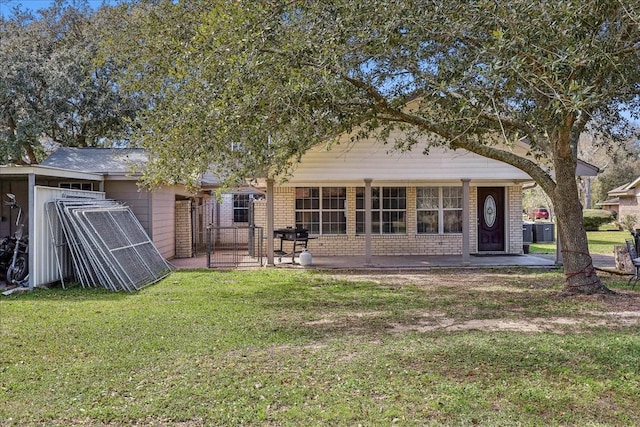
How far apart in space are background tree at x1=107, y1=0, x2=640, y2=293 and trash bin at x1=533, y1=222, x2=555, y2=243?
14.2 m

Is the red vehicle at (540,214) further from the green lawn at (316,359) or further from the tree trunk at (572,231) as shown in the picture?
the green lawn at (316,359)

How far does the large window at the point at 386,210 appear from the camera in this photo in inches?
603

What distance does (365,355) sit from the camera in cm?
525

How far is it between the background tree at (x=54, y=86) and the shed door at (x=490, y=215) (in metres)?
12.2

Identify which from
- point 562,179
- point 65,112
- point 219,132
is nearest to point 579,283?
point 562,179

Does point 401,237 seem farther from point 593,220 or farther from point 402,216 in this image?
point 593,220

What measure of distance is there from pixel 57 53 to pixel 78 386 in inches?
688

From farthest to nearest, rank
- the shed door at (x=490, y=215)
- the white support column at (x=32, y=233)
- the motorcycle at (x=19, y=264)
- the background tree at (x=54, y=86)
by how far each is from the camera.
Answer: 1. the background tree at (x=54, y=86)
2. the shed door at (x=490, y=215)
3. the motorcycle at (x=19, y=264)
4. the white support column at (x=32, y=233)

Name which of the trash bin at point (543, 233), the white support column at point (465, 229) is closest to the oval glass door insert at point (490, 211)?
the white support column at point (465, 229)

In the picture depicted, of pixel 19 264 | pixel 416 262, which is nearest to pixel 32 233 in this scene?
pixel 19 264

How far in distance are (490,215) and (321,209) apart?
5.31 m

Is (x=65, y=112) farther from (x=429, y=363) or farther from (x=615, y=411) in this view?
(x=615, y=411)

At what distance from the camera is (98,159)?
1373 centimetres

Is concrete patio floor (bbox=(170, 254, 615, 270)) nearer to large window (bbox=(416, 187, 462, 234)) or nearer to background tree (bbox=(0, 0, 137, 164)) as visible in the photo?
large window (bbox=(416, 187, 462, 234))
